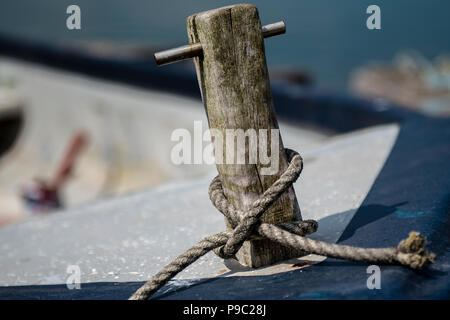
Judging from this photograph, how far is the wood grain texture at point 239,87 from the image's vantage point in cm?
107

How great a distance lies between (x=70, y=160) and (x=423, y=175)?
11.1 feet

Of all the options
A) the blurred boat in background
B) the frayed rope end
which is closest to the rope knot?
the frayed rope end

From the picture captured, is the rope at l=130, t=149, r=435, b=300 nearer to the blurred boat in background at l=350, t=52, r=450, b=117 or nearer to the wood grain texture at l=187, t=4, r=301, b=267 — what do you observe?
the wood grain texture at l=187, t=4, r=301, b=267

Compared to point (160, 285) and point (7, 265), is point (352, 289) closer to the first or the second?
point (160, 285)

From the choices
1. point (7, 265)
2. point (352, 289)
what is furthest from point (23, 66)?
point (352, 289)

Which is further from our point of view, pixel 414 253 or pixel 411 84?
pixel 411 84

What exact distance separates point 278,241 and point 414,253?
265mm

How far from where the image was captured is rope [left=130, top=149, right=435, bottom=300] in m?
1.01

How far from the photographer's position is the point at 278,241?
109cm

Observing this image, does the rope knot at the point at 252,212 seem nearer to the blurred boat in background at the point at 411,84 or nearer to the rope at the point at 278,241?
the rope at the point at 278,241

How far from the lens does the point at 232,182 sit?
1.14 meters

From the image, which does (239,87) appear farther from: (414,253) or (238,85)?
(414,253)

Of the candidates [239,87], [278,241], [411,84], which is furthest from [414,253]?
[411,84]

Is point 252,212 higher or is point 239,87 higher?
point 239,87
